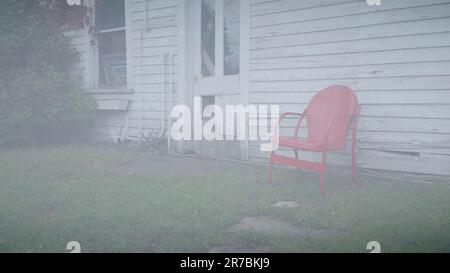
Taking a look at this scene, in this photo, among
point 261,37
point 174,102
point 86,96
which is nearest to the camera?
point 261,37

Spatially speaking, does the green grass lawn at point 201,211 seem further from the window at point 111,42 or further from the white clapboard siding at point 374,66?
the window at point 111,42

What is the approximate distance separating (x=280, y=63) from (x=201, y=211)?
252 cm

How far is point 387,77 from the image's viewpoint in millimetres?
4047

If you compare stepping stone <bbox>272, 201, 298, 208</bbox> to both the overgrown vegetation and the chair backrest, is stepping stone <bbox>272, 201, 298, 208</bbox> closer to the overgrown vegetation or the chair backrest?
the chair backrest

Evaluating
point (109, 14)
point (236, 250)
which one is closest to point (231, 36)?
point (109, 14)

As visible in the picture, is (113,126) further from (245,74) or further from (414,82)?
(414,82)

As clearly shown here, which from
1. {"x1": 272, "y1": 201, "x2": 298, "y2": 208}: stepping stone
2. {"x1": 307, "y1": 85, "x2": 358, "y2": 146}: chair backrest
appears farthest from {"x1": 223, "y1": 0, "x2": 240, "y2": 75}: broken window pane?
{"x1": 272, "y1": 201, "x2": 298, "y2": 208}: stepping stone

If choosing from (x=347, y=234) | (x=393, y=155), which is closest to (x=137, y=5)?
(x=393, y=155)

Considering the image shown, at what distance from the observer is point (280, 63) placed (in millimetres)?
4785

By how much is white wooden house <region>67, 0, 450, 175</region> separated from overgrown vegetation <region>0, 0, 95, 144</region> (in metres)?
0.44

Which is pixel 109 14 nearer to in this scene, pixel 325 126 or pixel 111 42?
pixel 111 42

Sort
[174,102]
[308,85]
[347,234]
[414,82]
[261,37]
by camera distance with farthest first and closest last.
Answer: [174,102] < [261,37] < [308,85] < [414,82] < [347,234]

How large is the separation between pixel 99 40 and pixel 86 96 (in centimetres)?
112

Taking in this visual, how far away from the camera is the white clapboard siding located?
379cm
